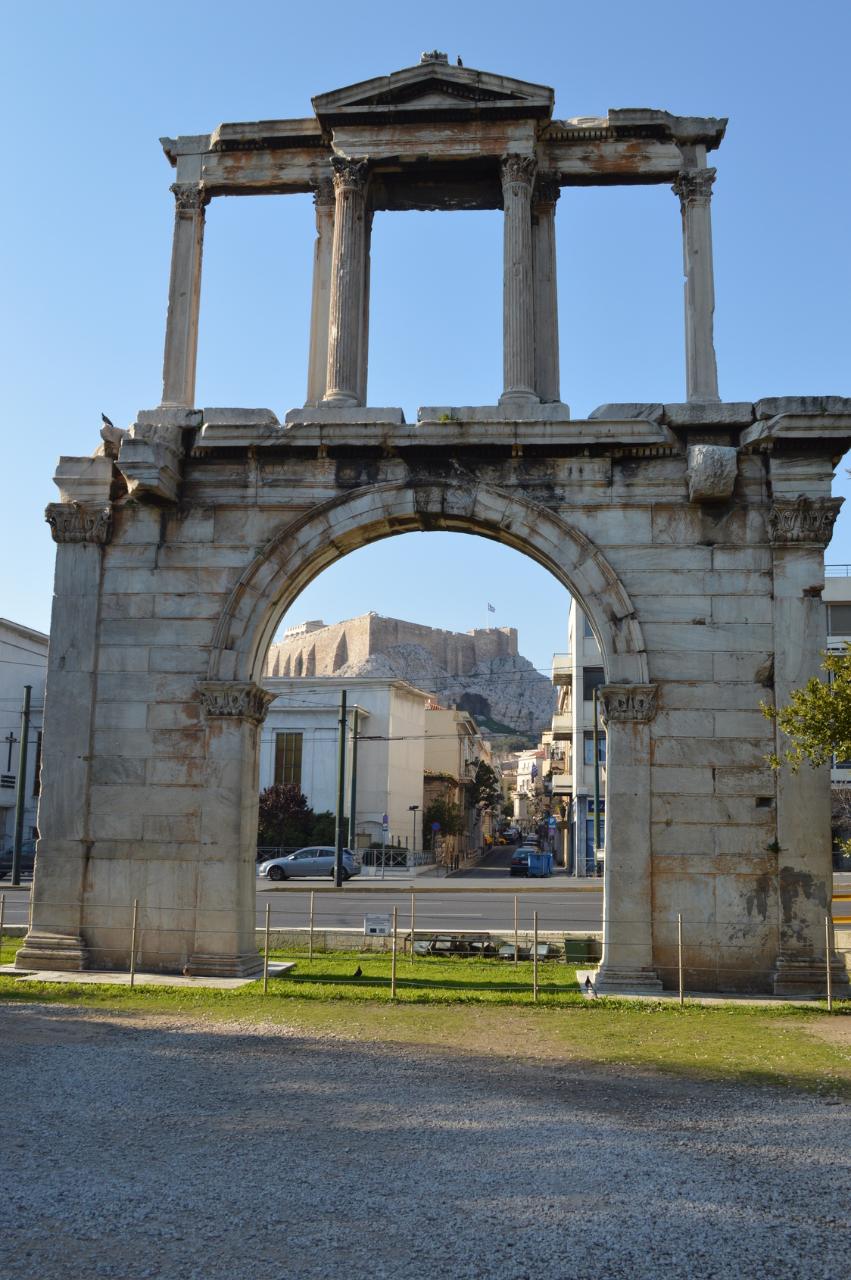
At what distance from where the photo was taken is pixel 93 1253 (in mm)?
5316

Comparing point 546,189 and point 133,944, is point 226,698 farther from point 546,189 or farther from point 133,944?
point 546,189

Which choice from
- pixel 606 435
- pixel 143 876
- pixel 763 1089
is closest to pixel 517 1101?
pixel 763 1089

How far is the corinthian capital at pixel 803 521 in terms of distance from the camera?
45.9 feet

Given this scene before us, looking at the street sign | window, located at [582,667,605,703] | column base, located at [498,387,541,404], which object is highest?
window, located at [582,667,605,703]

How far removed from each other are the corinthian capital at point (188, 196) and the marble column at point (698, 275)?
6.59 m

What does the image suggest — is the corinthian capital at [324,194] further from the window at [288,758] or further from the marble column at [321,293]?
the window at [288,758]

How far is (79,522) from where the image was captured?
15.0m

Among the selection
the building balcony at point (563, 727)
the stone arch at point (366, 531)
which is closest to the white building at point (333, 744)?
the building balcony at point (563, 727)

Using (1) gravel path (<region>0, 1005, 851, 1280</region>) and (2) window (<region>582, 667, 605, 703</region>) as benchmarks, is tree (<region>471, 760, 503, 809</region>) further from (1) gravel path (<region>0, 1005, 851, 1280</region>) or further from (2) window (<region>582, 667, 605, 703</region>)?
(1) gravel path (<region>0, 1005, 851, 1280</region>)

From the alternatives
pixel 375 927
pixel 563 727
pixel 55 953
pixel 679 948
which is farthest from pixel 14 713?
pixel 679 948

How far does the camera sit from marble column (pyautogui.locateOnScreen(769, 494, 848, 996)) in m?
13.3

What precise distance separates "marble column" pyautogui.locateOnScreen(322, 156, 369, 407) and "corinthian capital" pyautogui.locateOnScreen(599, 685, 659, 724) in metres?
5.13

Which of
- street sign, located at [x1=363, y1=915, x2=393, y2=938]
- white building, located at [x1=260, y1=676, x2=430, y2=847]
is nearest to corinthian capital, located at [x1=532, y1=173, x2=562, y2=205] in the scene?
A: street sign, located at [x1=363, y1=915, x2=393, y2=938]

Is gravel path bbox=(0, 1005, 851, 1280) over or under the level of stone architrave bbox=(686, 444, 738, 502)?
under
